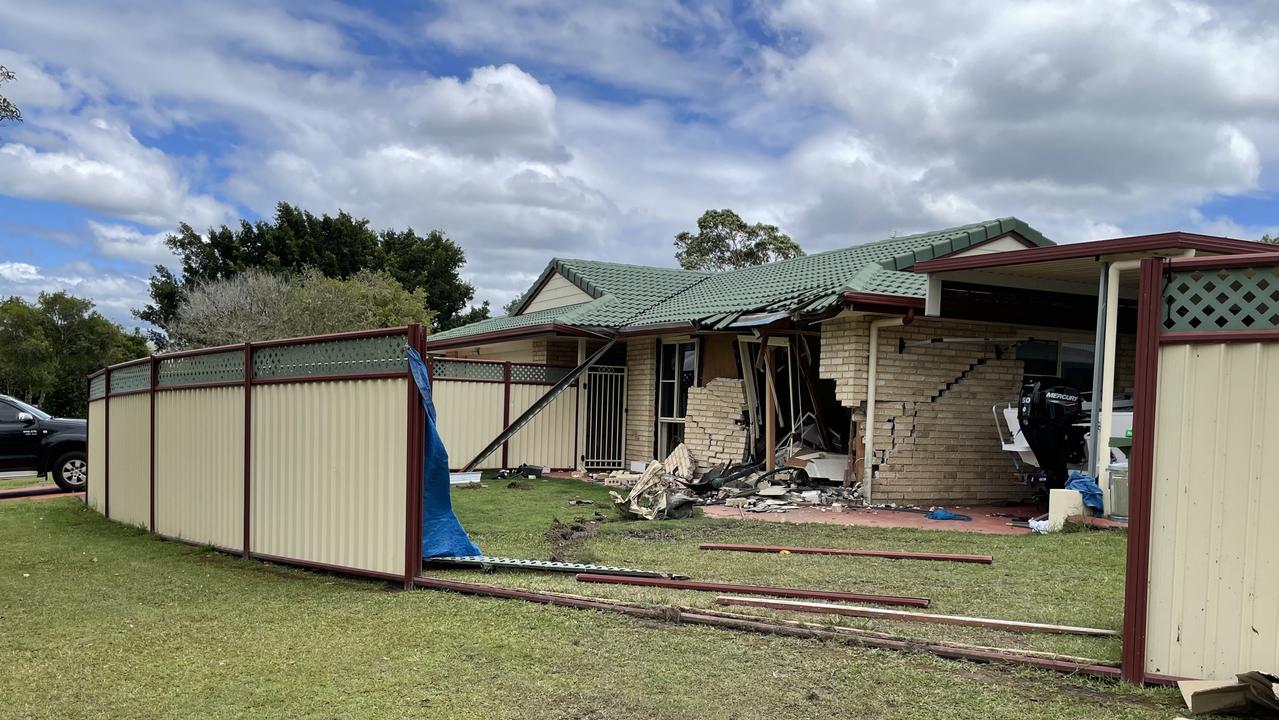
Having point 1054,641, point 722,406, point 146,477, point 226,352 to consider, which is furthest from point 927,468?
point 146,477

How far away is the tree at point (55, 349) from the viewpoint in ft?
134

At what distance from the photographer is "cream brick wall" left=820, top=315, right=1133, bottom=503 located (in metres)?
12.6

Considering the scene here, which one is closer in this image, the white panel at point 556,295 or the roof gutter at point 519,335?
the roof gutter at point 519,335

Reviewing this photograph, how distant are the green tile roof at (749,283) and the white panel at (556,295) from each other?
0.62 feet

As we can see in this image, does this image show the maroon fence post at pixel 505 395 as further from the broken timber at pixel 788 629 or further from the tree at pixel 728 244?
the tree at pixel 728 244

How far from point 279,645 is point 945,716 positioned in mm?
3513

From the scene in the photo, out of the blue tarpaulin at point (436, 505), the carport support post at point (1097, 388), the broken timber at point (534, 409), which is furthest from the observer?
the broken timber at point (534, 409)

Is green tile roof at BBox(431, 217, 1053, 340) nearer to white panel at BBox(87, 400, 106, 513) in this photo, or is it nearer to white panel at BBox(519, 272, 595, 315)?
white panel at BBox(519, 272, 595, 315)

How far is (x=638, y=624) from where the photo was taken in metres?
5.66

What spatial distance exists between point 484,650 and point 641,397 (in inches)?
495

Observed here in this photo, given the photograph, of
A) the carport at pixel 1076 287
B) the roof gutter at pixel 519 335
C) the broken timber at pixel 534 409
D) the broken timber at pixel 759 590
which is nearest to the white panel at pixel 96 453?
the broken timber at pixel 534 409

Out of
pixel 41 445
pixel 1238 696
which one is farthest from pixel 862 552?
pixel 41 445

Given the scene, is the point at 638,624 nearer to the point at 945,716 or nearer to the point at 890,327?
Result: the point at 945,716

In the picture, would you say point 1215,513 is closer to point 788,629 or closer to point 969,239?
point 788,629
